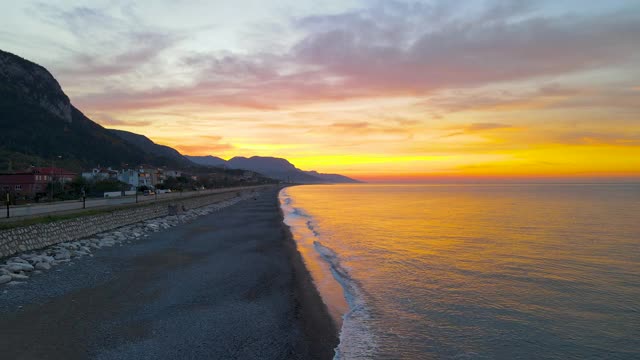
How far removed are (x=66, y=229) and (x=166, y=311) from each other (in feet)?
46.2

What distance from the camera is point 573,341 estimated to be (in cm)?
1022

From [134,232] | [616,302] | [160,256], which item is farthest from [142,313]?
[134,232]

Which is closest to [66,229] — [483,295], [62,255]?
[62,255]

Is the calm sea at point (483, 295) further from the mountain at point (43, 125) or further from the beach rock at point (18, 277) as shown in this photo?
the mountain at point (43, 125)

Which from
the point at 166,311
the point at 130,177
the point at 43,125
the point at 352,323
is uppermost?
the point at 43,125

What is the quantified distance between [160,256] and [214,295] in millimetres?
8302

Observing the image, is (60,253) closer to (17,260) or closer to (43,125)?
(17,260)

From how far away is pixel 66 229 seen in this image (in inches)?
876

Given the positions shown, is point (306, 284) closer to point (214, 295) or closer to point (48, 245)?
point (214, 295)

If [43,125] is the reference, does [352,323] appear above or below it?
below

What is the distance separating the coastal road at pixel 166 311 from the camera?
9117 millimetres

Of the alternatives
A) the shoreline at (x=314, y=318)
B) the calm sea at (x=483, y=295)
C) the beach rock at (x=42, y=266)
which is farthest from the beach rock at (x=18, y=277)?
the calm sea at (x=483, y=295)

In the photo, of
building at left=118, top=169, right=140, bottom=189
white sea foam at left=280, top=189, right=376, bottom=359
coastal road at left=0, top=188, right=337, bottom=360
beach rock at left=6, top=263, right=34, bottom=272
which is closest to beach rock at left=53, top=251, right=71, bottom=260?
coastal road at left=0, top=188, right=337, bottom=360

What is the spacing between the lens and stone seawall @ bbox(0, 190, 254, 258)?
58.1 ft
